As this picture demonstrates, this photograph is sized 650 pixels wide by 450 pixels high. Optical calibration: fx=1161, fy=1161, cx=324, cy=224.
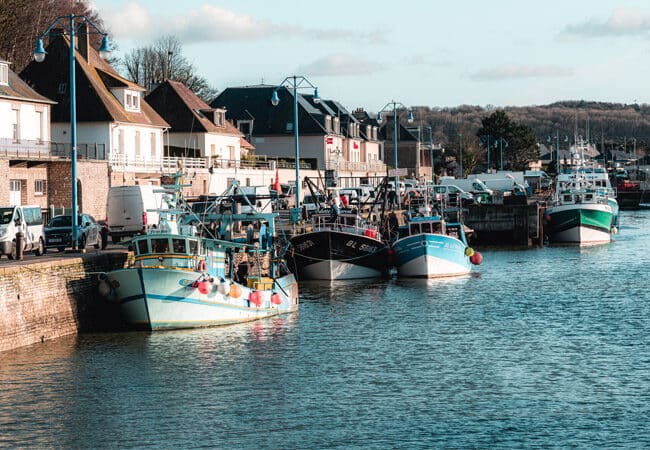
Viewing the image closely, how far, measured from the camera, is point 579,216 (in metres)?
78.6

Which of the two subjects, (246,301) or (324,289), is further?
(324,289)

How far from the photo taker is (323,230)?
52406mm

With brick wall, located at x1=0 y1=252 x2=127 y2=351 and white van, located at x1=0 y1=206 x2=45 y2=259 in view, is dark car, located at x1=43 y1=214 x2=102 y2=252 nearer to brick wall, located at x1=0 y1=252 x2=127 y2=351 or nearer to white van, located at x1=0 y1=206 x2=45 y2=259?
white van, located at x1=0 y1=206 x2=45 y2=259

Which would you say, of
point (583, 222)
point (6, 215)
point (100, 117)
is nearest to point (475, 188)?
point (583, 222)

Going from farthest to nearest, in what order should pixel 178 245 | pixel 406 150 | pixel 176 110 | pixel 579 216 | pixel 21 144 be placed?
1. pixel 406 150
2. pixel 176 110
3. pixel 579 216
4. pixel 21 144
5. pixel 178 245

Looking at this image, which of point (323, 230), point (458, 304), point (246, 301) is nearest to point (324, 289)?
point (323, 230)

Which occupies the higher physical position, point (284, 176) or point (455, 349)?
point (284, 176)

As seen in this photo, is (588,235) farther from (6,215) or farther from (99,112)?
(6,215)

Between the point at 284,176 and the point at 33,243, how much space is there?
56.4m

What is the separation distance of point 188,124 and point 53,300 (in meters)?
59.3

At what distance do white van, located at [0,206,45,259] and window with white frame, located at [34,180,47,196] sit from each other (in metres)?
17.9

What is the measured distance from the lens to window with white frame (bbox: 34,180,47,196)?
200 feet

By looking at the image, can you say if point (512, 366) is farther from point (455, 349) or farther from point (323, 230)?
point (323, 230)

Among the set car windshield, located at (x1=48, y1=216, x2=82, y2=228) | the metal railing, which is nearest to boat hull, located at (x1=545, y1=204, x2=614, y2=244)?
the metal railing
